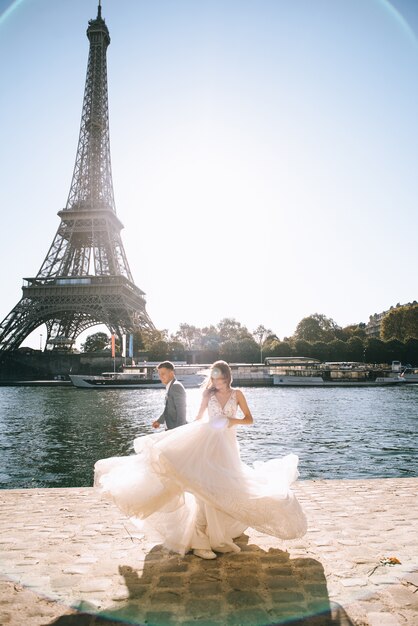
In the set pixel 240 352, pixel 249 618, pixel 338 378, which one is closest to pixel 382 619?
pixel 249 618

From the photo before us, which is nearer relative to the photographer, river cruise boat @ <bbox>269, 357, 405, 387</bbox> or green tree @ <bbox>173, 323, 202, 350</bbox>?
river cruise boat @ <bbox>269, 357, 405, 387</bbox>

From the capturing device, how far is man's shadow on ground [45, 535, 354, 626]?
Result: 139 inches

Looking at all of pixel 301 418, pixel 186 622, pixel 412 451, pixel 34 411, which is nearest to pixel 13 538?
pixel 186 622

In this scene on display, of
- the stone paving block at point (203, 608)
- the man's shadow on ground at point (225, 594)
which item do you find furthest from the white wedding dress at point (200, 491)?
the stone paving block at point (203, 608)

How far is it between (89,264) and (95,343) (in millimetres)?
37169

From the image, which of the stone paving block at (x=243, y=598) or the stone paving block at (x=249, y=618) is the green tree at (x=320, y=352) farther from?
the stone paving block at (x=249, y=618)

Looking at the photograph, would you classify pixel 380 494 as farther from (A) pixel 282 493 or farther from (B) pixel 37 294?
(B) pixel 37 294

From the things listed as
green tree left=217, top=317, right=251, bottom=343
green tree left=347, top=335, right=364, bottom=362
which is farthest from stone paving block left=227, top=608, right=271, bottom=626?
green tree left=217, top=317, right=251, bottom=343

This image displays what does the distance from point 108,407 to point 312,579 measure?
27969 mm

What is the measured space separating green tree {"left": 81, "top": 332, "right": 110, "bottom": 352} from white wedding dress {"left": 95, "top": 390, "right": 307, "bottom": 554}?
102m

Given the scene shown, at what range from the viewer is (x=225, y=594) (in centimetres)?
392

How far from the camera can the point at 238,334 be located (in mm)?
121062

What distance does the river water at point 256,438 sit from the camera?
12.5 meters

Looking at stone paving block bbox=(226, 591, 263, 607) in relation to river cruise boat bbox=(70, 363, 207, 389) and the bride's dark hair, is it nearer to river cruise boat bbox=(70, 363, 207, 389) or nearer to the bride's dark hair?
the bride's dark hair
